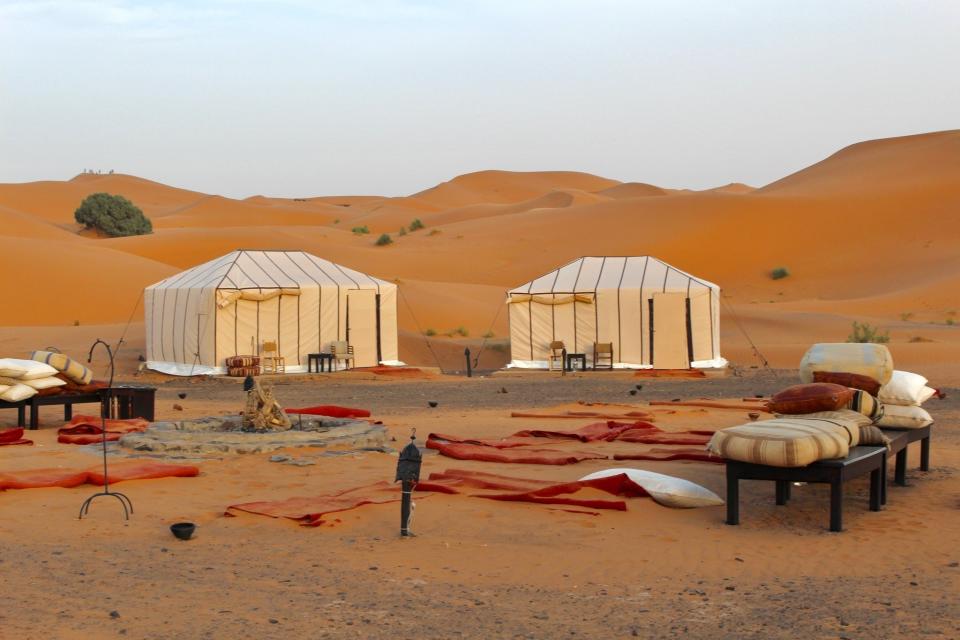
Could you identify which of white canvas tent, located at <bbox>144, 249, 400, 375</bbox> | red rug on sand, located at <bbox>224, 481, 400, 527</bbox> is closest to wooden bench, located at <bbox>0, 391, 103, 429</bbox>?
red rug on sand, located at <bbox>224, 481, 400, 527</bbox>

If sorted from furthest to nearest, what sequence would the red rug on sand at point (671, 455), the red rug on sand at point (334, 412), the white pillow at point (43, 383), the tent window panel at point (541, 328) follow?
the tent window panel at point (541, 328)
the red rug on sand at point (334, 412)
the white pillow at point (43, 383)
the red rug on sand at point (671, 455)

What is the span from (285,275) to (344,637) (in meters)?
18.4

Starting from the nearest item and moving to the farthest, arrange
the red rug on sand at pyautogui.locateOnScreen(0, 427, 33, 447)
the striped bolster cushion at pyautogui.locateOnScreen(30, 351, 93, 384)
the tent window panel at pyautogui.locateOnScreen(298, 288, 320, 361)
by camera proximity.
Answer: the red rug on sand at pyautogui.locateOnScreen(0, 427, 33, 447)
the striped bolster cushion at pyautogui.locateOnScreen(30, 351, 93, 384)
the tent window panel at pyautogui.locateOnScreen(298, 288, 320, 361)

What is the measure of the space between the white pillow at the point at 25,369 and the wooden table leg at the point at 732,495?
8083mm

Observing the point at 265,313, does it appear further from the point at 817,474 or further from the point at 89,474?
the point at 817,474

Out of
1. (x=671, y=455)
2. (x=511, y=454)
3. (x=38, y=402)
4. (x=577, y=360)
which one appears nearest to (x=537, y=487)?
(x=511, y=454)

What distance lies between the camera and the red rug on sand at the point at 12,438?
37.3 feet

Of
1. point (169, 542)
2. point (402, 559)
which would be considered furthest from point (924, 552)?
point (169, 542)

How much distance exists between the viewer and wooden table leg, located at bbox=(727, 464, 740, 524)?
7449 mm

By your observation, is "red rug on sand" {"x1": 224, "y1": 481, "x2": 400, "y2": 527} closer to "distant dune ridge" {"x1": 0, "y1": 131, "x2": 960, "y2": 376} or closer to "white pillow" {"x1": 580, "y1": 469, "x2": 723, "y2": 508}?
"white pillow" {"x1": 580, "y1": 469, "x2": 723, "y2": 508}

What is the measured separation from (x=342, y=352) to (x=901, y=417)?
14554mm

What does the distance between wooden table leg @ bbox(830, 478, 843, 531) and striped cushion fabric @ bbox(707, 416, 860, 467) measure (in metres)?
0.17

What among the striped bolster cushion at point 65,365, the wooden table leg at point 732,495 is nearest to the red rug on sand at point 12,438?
the striped bolster cushion at point 65,365

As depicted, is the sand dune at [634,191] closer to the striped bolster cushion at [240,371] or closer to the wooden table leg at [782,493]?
the striped bolster cushion at [240,371]
